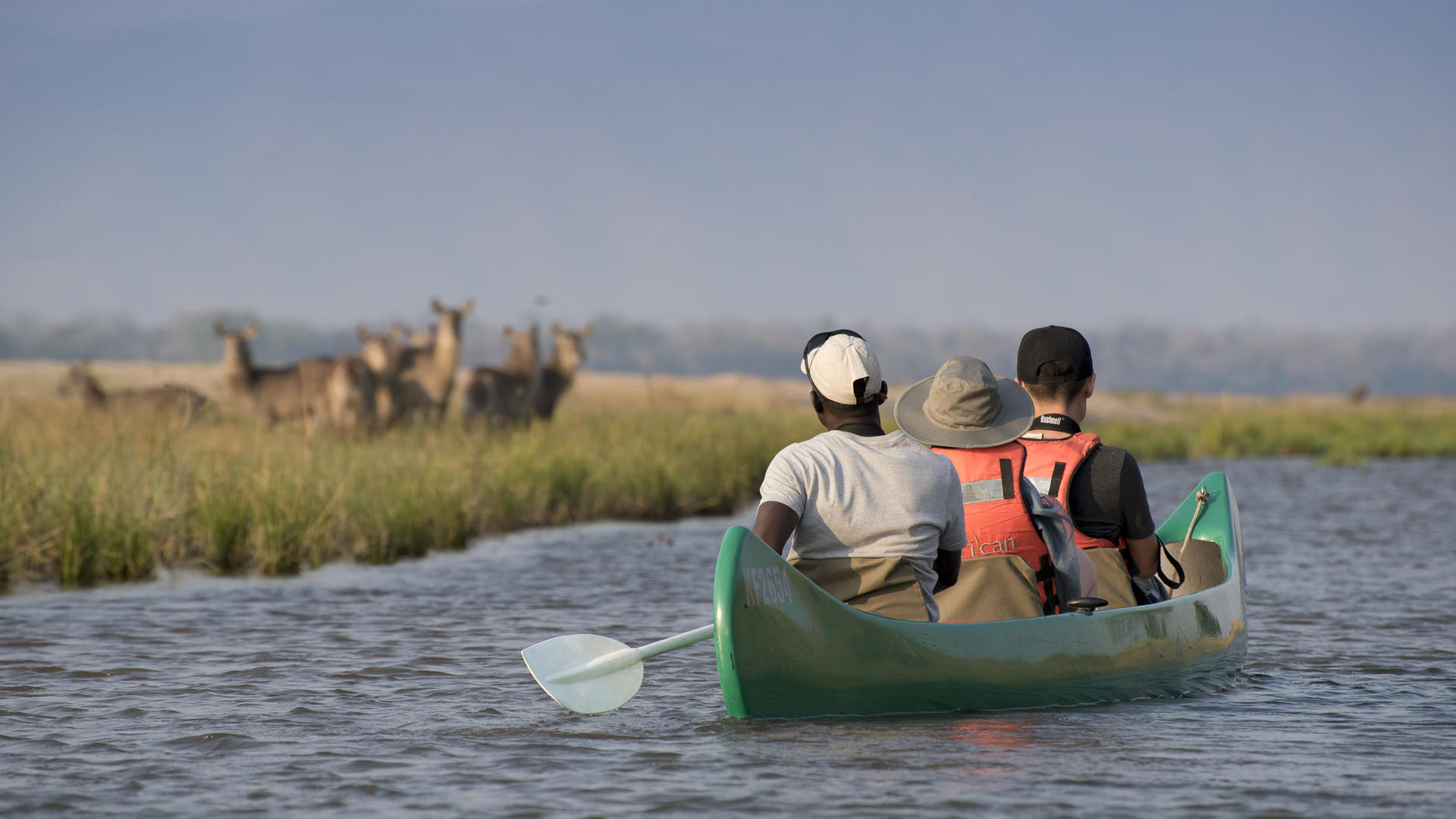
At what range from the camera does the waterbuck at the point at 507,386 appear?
2245 cm

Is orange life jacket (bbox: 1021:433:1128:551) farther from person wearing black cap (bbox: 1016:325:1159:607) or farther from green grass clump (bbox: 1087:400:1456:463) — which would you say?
green grass clump (bbox: 1087:400:1456:463)

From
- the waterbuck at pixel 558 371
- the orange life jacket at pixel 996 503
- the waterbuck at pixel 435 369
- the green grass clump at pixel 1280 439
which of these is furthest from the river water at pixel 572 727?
the green grass clump at pixel 1280 439

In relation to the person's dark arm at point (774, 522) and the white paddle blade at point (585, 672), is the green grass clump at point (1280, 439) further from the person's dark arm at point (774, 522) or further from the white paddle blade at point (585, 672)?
the person's dark arm at point (774, 522)

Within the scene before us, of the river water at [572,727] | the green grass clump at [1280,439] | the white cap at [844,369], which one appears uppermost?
the white cap at [844,369]

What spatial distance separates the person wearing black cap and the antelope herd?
14839 millimetres

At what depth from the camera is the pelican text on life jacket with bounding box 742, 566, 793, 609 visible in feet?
16.3

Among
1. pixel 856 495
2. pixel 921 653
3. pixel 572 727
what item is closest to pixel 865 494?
pixel 856 495

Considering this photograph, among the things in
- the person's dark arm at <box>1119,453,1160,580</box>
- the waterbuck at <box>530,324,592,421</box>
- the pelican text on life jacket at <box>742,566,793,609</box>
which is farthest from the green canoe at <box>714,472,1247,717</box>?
the waterbuck at <box>530,324,592,421</box>

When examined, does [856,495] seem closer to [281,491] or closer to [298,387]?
[281,491]

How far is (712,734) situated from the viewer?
5602 mm

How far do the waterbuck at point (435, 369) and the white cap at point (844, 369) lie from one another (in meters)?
16.9

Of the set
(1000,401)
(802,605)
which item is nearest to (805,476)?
(802,605)

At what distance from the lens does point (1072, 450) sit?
6.00 m

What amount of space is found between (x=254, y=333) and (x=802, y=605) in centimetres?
1978
